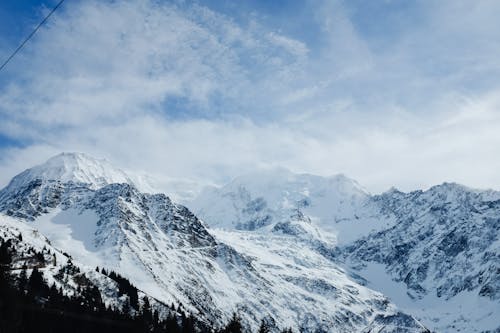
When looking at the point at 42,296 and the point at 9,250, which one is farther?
the point at 9,250

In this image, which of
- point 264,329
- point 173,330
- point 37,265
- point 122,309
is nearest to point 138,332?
point 173,330

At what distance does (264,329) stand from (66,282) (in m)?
142

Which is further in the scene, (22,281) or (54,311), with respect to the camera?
(22,281)

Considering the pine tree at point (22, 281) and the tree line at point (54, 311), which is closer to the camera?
the tree line at point (54, 311)

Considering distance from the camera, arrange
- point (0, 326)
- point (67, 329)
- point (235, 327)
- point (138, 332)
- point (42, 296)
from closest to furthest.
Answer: point (235, 327) < point (0, 326) < point (138, 332) < point (67, 329) < point (42, 296)

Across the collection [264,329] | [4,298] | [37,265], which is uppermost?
[37,265]

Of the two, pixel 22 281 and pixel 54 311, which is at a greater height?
pixel 22 281

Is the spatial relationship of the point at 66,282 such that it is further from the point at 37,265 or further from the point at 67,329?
the point at 67,329

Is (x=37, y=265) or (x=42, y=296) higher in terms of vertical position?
(x=37, y=265)

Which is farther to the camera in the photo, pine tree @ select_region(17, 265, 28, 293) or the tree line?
pine tree @ select_region(17, 265, 28, 293)

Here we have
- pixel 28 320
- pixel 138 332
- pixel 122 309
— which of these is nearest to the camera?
pixel 138 332

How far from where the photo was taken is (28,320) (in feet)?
419

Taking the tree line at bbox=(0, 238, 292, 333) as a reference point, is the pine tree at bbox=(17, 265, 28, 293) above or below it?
above

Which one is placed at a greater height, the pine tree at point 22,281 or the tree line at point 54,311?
the pine tree at point 22,281
